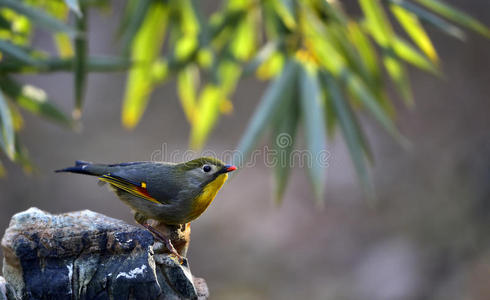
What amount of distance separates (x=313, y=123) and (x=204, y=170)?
118 centimetres

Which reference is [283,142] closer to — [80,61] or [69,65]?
[80,61]

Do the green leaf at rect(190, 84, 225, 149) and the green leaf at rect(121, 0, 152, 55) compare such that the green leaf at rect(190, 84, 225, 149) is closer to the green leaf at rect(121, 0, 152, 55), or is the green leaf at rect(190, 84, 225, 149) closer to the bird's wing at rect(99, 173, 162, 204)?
the green leaf at rect(121, 0, 152, 55)

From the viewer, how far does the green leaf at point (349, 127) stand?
3.17 meters

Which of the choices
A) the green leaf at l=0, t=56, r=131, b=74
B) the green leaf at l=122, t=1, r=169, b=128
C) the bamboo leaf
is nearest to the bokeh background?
the bamboo leaf

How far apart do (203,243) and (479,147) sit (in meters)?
3.24

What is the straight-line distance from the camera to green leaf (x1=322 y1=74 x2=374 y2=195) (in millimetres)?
3172

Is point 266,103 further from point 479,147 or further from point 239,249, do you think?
point 479,147

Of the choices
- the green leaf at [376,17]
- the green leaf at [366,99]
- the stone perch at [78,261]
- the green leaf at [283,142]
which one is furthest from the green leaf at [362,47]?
the stone perch at [78,261]

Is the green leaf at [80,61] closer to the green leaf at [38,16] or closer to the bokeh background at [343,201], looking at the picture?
the green leaf at [38,16]

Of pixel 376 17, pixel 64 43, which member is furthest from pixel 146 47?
pixel 376 17

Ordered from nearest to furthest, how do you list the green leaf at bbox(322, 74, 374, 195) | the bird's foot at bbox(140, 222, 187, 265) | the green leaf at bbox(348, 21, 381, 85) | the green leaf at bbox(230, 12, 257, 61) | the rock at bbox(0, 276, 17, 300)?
the rock at bbox(0, 276, 17, 300) < the bird's foot at bbox(140, 222, 187, 265) < the green leaf at bbox(322, 74, 374, 195) < the green leaf at bbox(348, 21, 381, 85) < the green leaf at bbox(230, 12, 257, 61)

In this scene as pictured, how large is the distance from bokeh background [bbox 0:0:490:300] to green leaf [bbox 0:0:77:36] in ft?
10.6

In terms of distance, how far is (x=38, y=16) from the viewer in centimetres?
267

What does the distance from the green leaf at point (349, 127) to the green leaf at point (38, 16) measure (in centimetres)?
142
